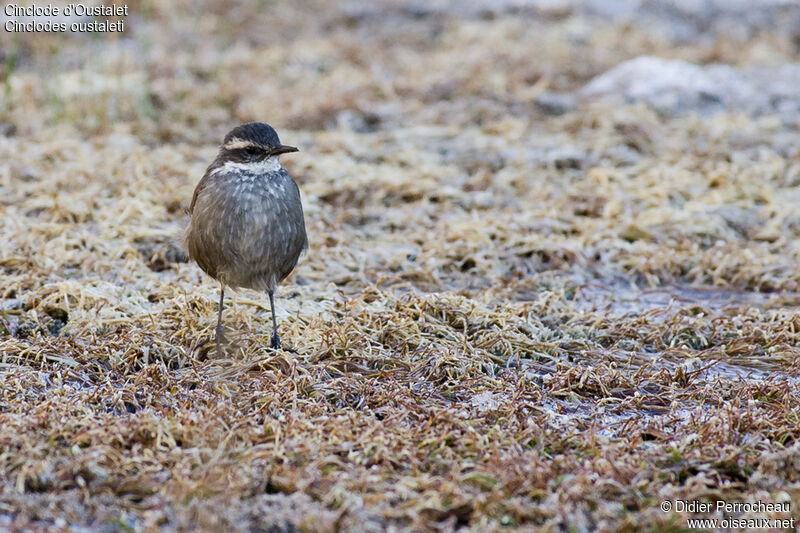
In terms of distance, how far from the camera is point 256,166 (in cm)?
532

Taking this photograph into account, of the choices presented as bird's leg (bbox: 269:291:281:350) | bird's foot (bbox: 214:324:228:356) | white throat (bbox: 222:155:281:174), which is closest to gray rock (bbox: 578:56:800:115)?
white throat (bbox: 222:155:281:174)

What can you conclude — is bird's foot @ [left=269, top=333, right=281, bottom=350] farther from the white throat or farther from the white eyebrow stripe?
the white eyebrow stripe

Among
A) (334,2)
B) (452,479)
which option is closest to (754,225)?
(452,479)

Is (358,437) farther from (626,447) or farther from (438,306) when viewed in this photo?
(438,306)

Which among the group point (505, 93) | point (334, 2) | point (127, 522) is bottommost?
point (127, 522)

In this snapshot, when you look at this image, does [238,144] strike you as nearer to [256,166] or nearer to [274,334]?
[256,166]

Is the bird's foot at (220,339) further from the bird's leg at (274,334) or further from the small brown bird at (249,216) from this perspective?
the bird's leg at (274,334)

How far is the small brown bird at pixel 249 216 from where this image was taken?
5227 millimetres

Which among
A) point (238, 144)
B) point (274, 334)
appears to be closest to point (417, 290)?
point (274, 334)

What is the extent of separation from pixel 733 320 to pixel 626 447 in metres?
2.04

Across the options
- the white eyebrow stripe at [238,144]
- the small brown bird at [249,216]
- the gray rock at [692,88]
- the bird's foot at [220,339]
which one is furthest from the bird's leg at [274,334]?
the gray rock at [692,88]

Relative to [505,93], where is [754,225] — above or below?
below

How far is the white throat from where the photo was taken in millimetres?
5316

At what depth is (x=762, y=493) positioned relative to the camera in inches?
148
